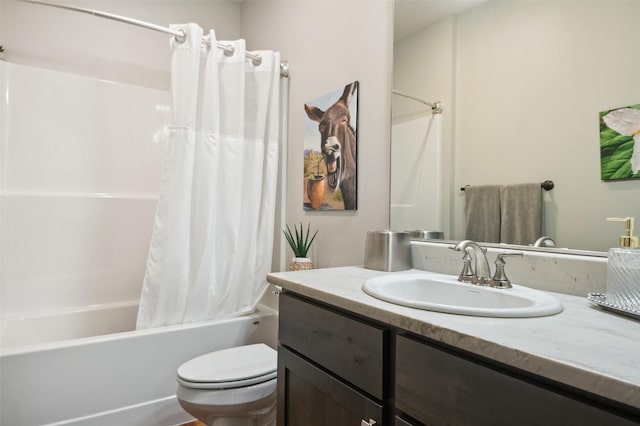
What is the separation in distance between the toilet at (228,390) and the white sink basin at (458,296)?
0.67 metres

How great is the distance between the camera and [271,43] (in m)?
2.43

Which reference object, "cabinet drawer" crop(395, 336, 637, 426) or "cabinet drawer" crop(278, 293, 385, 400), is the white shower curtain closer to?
"cabinet drawer" crop(278, 293, 385, 400)

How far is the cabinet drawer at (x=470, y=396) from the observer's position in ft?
1.68

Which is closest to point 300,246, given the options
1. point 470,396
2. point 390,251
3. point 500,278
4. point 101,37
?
point 390,251

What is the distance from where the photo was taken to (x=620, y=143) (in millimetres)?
917

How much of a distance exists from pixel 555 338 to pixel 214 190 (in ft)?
5.36

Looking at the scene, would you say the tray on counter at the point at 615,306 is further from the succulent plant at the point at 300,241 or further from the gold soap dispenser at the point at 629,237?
the succulent plant at the point at 300,241

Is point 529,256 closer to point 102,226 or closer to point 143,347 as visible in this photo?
point 143,347

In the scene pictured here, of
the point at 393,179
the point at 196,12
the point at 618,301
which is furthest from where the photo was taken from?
the point at 196,12

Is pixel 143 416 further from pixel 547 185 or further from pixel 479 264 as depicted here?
pixel 547 185

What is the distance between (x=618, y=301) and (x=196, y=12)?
9.61ft

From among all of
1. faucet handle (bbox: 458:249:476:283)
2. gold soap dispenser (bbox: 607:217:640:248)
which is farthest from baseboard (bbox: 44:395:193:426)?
gold soap dispenser (bbox: 607:217:640:248)

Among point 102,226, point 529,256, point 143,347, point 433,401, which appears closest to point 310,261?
point 143,347

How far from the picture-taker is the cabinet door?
0.85 m
